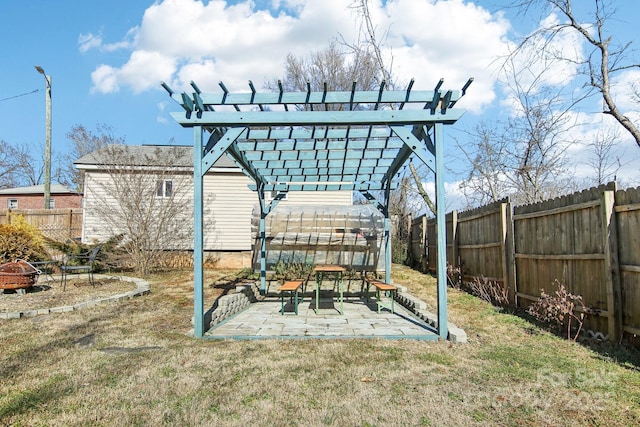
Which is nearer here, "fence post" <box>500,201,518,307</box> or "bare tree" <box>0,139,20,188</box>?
"fence post" <box>500,201,518,307</box>

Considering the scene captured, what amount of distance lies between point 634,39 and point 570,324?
7.17 meters

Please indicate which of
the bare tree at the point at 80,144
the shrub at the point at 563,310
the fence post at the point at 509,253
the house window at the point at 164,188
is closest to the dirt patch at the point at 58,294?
the house window at the point at 164,188

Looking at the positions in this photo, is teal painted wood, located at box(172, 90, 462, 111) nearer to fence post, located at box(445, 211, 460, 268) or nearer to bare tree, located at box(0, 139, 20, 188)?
fence post, located at box(445, 211, 460, 268)

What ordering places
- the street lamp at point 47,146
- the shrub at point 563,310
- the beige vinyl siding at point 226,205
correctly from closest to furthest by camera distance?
the shrub at point 563,310 < the beige vinyl siding at point 226,205 < the street lamp at point 47,146

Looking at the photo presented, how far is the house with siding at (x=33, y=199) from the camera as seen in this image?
3161 centimetres

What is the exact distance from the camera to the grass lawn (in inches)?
114

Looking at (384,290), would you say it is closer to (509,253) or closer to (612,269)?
(509,253)

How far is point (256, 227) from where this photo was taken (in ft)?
40.6

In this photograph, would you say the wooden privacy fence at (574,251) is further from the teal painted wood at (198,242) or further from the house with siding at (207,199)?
the house with siding at (207,199)

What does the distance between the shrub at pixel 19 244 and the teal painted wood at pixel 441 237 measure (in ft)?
37.0

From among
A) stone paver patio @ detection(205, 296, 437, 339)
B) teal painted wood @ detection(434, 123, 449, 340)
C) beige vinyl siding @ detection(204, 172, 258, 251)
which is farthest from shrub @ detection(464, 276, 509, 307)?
beige vinyl siding @ detection(204, 172, 258, 251)

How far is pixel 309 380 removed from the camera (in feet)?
12.0

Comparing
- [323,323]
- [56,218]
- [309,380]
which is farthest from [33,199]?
[309,380]

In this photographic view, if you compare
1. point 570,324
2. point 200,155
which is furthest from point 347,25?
point 570,324
